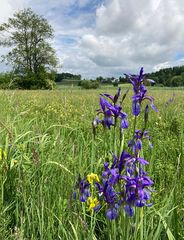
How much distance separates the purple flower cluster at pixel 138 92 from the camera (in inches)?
49.8

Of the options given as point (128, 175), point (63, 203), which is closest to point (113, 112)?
point (128, 175)

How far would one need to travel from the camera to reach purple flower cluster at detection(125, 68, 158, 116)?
126 centimetres

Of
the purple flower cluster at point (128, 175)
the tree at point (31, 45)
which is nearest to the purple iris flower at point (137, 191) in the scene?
the purple flower cluster at point (128, 175)

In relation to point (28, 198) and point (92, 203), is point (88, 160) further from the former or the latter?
point (92, 203)

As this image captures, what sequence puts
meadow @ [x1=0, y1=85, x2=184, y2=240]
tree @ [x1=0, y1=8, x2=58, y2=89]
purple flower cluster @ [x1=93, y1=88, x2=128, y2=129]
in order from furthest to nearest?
1. tree @ [x1=0, y1=8, x2=58, y2=89]
2. meadow @ [x1=0, y1=85, x2=184, y2=240]
3. purple flower cluster @ [x1=93, y1=88, x2=128, y2=129]

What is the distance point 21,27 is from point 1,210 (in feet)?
164

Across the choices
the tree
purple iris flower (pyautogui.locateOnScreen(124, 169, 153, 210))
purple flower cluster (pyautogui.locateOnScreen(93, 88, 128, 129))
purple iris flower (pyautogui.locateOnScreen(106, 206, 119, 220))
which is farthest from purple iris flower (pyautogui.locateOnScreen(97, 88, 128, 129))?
the tree

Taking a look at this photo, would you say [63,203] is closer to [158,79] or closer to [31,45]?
[158,79]

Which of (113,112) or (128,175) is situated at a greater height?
(113,112)

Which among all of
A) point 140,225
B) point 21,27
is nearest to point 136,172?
point 140,225

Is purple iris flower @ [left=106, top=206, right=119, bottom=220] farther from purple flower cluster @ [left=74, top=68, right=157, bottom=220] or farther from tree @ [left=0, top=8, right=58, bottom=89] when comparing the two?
tree @ [left=0, top=8, right=58, bottom=89]

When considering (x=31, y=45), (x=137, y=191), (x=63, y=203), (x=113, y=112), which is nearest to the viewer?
(x=137, y=191)

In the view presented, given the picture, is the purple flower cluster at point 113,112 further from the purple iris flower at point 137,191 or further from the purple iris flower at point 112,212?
the purple iris flower at point 112,212

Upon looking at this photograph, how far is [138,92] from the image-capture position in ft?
4.23
